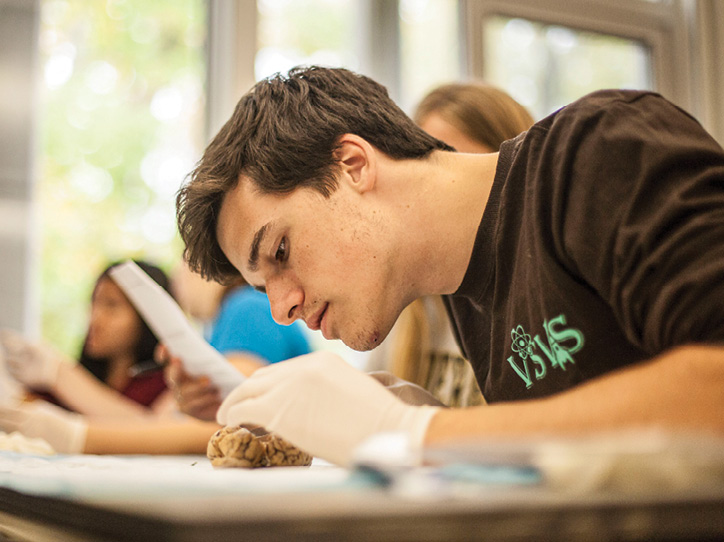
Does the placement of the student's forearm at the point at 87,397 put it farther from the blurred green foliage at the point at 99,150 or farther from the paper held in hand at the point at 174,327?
the paper held in hand at the point at 174,327

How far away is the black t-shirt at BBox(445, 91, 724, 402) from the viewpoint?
0.60 m

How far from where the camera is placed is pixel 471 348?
108 cm

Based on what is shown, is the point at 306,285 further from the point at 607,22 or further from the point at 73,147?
the point at 607,22

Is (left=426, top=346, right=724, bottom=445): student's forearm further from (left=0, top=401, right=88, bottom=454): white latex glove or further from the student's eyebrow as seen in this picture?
(left=0, top=401, right=88, bottom=454): white latex glove

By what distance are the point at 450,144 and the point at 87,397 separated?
1361 mm

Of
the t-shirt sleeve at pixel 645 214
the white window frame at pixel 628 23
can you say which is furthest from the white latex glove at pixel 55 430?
the white window frame at pixel 628 23

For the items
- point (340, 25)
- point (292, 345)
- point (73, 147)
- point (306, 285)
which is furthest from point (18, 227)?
point (306, 285)

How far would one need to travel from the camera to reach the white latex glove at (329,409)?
23.7 inches

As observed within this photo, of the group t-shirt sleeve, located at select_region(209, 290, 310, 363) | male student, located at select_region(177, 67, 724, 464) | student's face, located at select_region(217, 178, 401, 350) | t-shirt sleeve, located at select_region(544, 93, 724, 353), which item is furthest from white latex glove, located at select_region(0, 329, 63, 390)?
t-shirt sleeve, located at select_region(544, 93, 724, 353)

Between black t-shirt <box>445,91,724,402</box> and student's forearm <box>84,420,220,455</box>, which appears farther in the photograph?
student's forearm <box>84,420,220,455</box>

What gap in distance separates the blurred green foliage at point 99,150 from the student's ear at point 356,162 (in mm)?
1755

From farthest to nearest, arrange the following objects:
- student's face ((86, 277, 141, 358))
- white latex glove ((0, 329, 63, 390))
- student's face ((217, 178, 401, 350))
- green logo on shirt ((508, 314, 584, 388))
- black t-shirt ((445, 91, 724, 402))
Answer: student's face ((86, 277, 141, 358)) < white latex glove ((0, 329, 63, 390)) < student's face ((217, 178, 401, 350)) < green logo on shirt ((508, 314, 584, 388)) < black t-shirt ((445, 91, 724, 402))

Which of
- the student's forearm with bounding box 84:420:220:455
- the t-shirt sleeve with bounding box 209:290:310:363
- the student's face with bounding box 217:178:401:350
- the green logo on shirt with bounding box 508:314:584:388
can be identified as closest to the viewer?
the green logo on shirt with bounding box 508:314:584:388

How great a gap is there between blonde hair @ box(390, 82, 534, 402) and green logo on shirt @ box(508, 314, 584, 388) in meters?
0.71
